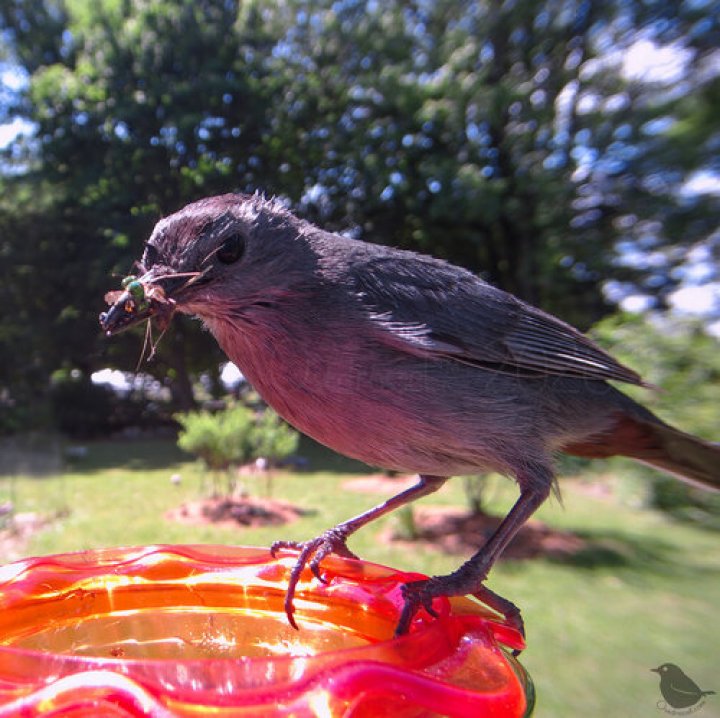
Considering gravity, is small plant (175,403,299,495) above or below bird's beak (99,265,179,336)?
below

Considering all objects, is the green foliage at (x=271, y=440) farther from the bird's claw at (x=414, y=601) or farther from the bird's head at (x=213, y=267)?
the bird's claw at (x=414, y=601)

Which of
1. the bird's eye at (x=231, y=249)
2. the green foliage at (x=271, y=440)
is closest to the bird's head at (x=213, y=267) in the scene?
the bird's eye at (x=231, y=249)

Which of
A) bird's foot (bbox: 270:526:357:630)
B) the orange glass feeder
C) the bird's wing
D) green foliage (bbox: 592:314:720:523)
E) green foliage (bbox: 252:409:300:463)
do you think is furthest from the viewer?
green foliage (bbox: 252:409:300:463)

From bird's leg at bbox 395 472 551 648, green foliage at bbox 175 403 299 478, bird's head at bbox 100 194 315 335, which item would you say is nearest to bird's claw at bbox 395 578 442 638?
bird's leg at bbox 395 472 551 648

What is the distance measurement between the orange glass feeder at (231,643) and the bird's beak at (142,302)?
539mm

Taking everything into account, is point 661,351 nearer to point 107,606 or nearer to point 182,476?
point 182,476

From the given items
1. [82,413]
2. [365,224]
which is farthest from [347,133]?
[82,413]

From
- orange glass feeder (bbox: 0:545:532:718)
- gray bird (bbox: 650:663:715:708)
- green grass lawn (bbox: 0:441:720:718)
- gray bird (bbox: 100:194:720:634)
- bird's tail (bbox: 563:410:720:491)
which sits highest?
gray bird (bbox: 100:194:720:634)

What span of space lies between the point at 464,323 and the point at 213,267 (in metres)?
0.66

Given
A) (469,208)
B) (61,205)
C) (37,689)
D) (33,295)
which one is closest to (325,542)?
(37,689)

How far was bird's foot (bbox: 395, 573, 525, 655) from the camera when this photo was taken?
3.83 feet

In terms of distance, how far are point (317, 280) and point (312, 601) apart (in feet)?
2.32

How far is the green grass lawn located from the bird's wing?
1.47m

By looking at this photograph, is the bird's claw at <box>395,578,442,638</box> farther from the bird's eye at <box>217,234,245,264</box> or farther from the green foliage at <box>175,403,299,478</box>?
the green foliage at <box>175,403,299,478</box>
